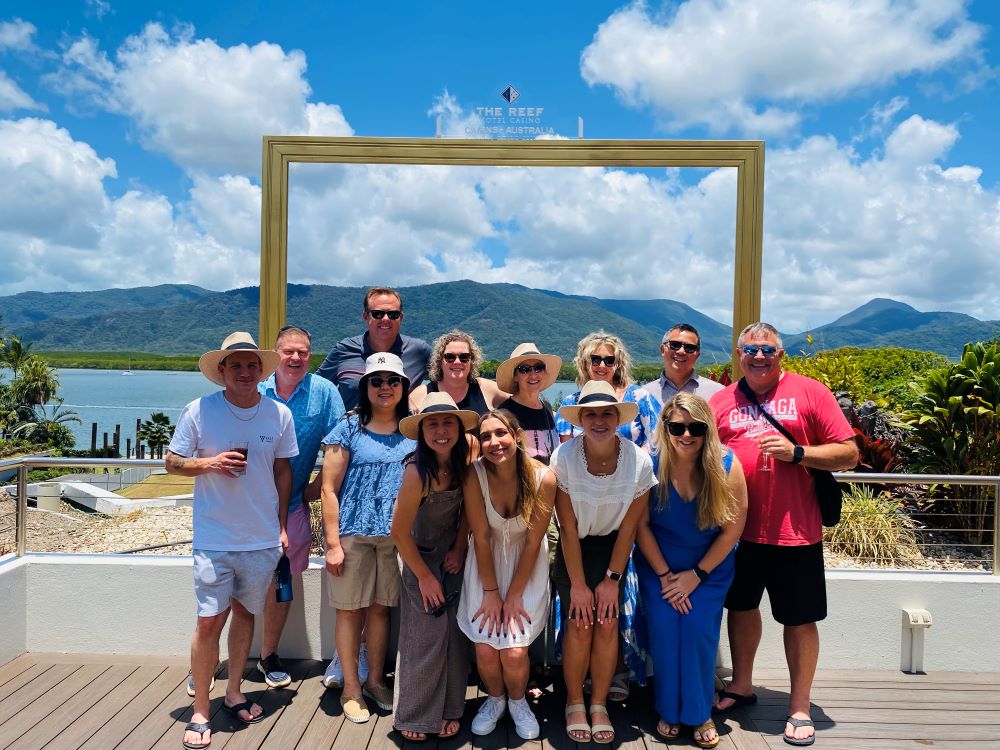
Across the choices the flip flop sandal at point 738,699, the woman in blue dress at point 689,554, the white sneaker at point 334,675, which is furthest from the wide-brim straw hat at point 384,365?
the flip flop sandal at point 738,699

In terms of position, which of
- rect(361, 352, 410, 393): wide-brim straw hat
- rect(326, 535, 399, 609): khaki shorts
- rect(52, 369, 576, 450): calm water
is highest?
rect(361, 352, 410, 393): wide-brim straw hat

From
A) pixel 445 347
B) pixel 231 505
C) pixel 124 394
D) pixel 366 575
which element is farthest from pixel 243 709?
pixel 124 394

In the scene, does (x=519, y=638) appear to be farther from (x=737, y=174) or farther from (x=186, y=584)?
(x=737, y=174)

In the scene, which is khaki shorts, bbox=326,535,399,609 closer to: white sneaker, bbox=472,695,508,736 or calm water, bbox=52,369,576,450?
white sneaker, bbox=472,695,508,736

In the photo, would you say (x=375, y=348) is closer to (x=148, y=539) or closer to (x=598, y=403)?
(x=598, y=403)

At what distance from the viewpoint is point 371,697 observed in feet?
11.0

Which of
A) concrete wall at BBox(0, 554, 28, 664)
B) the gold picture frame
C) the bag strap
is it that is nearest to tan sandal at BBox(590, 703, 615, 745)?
the bag strap

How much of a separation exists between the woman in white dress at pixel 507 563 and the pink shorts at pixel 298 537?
3.34ft

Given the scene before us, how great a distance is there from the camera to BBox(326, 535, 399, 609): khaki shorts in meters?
3.23

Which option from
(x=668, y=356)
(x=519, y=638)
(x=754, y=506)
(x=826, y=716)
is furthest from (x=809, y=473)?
(x=519, y=638)

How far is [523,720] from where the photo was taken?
10.1ft

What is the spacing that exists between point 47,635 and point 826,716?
13.9ft

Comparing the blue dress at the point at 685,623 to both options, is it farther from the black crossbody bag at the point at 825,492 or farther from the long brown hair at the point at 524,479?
the long brown hair at the point at 524,479

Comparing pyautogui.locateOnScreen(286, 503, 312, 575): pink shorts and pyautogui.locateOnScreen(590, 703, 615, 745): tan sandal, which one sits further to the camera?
pyautogui.locateOnScreen(286, 503, 312, 575): pink shorts
